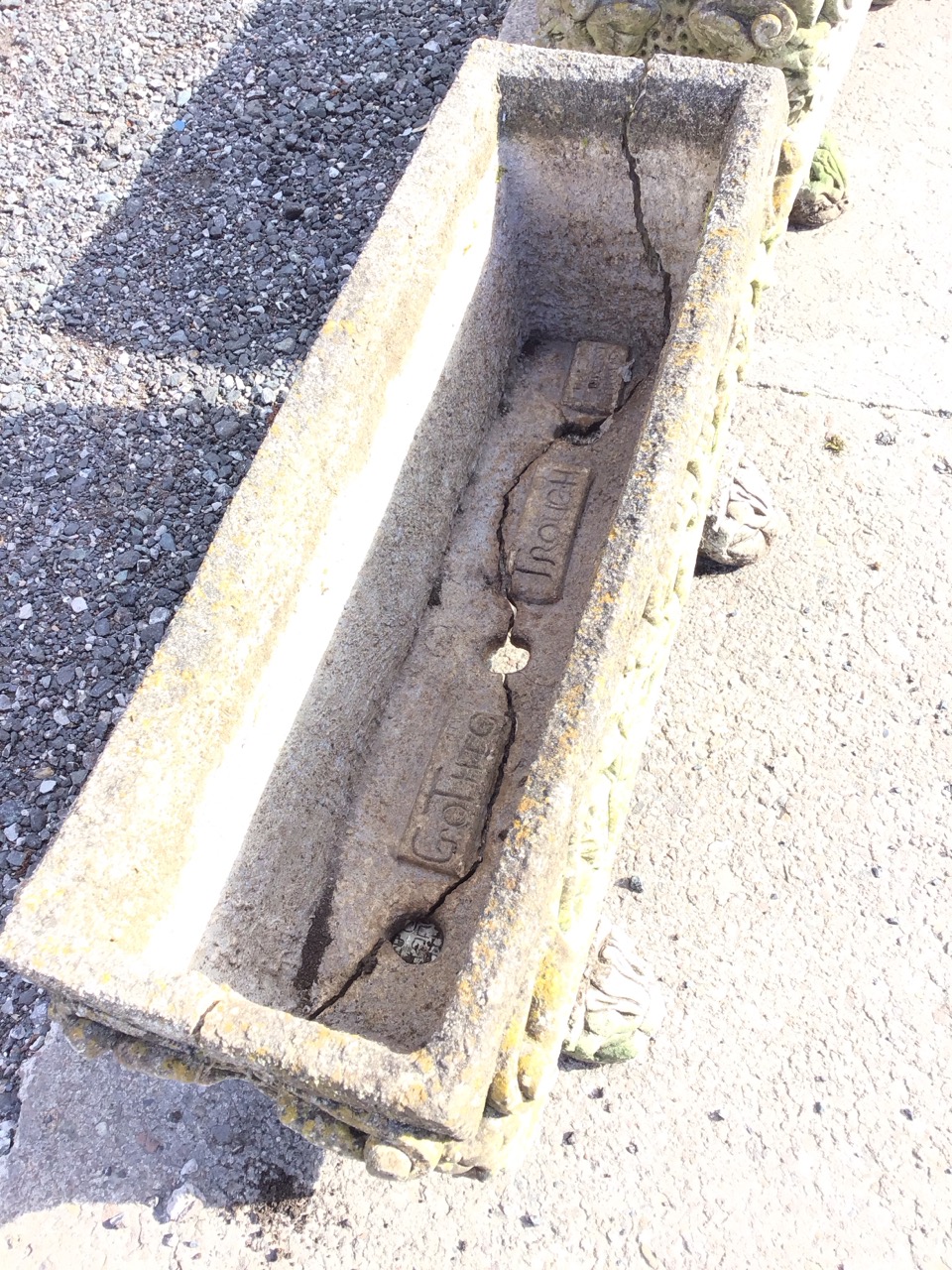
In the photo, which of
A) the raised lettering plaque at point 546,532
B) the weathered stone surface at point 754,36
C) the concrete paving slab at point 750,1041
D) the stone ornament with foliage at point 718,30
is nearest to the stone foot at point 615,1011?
the concrete paving slab at point 750,1041

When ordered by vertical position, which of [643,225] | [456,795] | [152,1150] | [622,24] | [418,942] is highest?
[622,24]

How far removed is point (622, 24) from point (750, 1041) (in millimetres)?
3167

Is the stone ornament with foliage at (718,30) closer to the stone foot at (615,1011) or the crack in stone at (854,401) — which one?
the crack in stone at (854,401)

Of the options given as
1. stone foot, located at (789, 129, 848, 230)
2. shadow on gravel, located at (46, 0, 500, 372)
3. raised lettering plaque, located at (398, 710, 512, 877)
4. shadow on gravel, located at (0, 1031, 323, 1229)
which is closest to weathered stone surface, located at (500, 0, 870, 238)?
stone foot, located at (789, 129, 848, 230)

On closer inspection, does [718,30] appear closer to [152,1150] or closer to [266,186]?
[266,186]

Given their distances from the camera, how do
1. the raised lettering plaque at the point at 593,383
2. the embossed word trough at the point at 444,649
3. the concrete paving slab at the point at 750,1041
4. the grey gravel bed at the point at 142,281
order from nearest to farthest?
1. the embossed word trough at the point at 444,649
2. the concrete paving slab at the point at 750,1041
3. the raised lettering plaque at the point at 593,383
4. the grey gravel bed at the point at 142,281

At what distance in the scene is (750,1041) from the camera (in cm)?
275

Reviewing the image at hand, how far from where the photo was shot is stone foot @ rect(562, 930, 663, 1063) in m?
2.61

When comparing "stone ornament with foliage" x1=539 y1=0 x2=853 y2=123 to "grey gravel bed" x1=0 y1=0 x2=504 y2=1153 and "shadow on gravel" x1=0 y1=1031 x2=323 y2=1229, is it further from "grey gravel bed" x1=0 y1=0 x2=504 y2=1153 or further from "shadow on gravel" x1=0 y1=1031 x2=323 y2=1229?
"shadow on gravel" x1=0 y1=1031 x2=323 y2=1229

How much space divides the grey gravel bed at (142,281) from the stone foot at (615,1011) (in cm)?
152

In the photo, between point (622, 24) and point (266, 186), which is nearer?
point (622, 24)

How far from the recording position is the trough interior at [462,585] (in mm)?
2426

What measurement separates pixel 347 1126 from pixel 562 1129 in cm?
106

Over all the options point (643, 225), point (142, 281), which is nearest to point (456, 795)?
point (643, 225)
